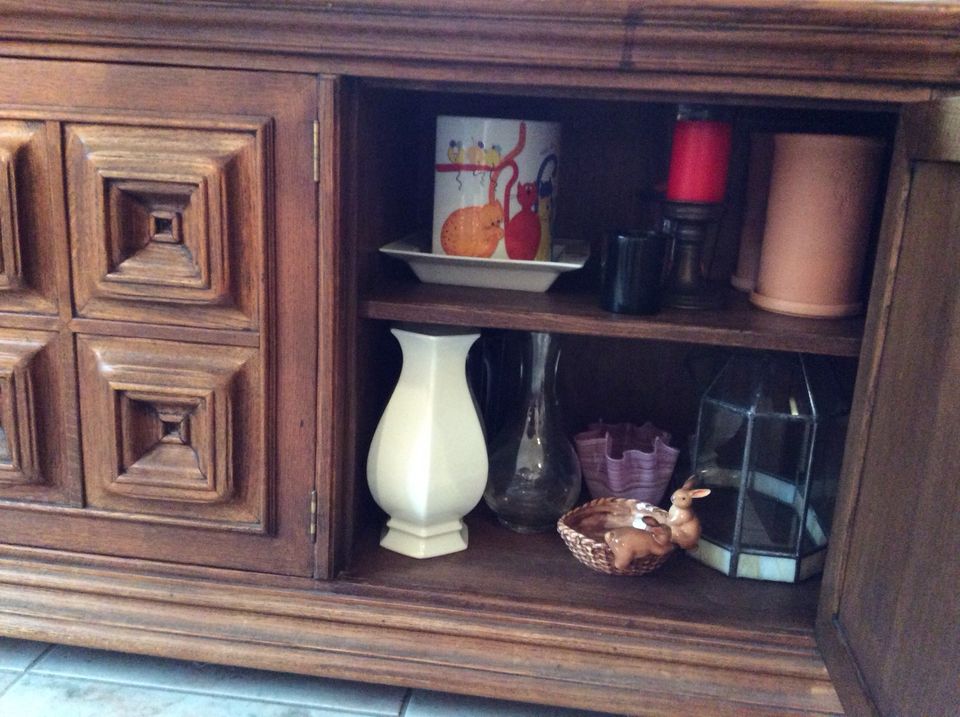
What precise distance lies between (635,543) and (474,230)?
356mm

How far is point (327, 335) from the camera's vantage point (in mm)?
764

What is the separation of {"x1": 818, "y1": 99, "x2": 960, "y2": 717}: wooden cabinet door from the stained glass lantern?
0.36 ft

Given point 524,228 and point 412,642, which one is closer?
point 412,642

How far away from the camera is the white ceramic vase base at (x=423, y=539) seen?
88 centimetres

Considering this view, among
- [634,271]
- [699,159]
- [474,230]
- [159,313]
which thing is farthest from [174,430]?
[699,159]

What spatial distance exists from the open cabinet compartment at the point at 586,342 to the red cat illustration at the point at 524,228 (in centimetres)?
5

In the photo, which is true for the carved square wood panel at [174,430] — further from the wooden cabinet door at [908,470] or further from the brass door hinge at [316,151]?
the wooden cabinet door at [908,470]

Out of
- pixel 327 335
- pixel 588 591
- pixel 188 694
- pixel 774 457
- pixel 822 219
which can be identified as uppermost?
pixel 822 219

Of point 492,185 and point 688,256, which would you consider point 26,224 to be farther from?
point 688,256

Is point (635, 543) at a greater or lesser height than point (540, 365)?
lesser

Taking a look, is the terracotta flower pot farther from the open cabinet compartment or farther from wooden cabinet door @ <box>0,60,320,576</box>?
wooden cabinet door @ <box>0,60,320,576</box>

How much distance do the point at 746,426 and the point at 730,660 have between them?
23cm

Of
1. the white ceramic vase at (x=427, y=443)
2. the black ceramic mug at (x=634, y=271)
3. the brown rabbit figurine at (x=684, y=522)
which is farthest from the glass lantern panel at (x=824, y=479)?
the white ceramic vase at (x=427, y=443)

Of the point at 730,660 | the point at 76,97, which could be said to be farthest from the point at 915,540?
the point at 76,97
